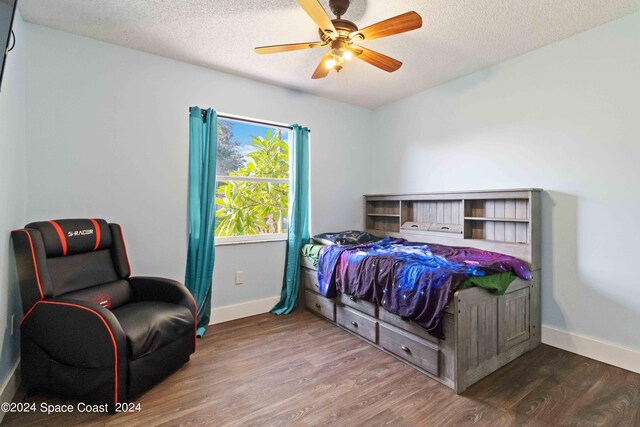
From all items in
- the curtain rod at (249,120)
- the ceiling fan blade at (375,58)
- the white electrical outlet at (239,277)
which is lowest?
the white electrical outlet at (239,277)

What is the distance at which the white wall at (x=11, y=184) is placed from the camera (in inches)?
68.8

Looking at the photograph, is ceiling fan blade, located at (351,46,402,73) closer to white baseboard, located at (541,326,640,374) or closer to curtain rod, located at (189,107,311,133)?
curtain rod, located at (189,107,311,133)

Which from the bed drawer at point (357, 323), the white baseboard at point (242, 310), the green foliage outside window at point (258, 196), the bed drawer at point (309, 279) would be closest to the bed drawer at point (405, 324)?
the bed drawer at point (357, 323)

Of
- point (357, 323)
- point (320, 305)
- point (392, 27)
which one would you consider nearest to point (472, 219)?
point (357, 323)

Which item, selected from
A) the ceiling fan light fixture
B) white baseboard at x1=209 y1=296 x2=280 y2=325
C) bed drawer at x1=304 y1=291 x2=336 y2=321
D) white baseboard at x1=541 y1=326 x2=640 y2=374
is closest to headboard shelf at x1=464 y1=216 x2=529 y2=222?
white baseboard at x1=541 y1=326 x2=640 y2=374

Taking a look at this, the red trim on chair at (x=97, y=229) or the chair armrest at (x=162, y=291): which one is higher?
the red trim on chair at (x=97, y=229)

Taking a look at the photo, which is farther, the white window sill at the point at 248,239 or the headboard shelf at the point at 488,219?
the white window sill at the point at 248,239

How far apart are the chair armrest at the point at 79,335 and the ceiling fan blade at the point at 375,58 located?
89.8 inches

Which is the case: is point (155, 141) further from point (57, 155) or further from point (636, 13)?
point (636, 13)

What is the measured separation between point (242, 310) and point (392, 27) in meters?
2.85

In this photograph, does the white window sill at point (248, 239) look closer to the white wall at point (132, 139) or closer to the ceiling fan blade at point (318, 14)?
the white wall at point (132, 139)

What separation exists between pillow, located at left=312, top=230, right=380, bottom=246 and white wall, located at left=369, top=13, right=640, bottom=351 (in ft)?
3.90

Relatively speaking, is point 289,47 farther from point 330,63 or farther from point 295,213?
point 295,213

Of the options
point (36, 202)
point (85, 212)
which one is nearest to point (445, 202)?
point (85, 212)
